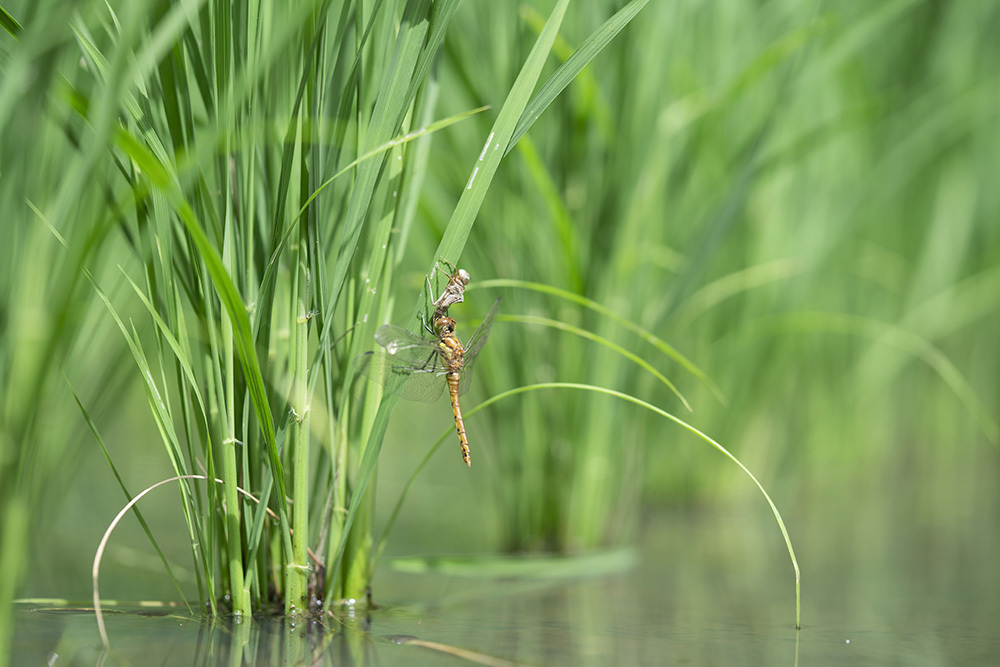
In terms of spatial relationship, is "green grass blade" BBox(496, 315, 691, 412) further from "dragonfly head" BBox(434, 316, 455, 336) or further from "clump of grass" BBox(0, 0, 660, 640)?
"clump of grass" BBox(0, 0, 660, 640)

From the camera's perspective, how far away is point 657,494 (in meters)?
1.69

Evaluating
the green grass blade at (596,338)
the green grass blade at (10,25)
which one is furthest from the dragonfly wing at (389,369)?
the green grass blade at (10,25)

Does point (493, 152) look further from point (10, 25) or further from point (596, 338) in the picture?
point (10, 25)

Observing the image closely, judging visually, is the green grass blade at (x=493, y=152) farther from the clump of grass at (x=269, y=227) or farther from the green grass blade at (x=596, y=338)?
the green grass blade at (x=596, y=338)

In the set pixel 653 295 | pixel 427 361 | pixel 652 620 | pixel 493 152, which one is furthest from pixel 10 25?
pixel 653 295

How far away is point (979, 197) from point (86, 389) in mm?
2321

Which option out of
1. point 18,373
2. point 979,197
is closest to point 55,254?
point 18,373

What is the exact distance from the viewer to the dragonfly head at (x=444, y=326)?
3.08ft

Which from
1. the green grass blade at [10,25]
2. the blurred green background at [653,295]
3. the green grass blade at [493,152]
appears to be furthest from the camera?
the blurred green background at [653,295]

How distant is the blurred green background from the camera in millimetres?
875

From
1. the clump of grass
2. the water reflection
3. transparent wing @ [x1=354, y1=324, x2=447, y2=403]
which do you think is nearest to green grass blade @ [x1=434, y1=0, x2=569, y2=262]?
the clump of grass

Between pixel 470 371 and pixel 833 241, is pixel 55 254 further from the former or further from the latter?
pixel 833 241

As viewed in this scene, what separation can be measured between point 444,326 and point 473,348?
8cm

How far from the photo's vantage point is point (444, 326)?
37.5 inches
